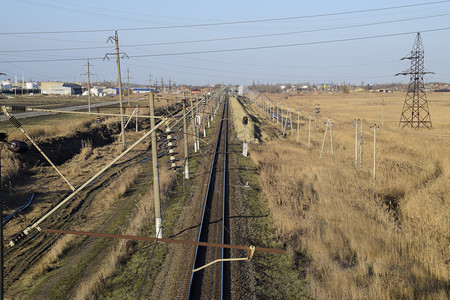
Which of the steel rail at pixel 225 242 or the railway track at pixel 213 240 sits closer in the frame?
the steel rail at pixel 225 242

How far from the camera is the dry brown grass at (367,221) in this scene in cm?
916

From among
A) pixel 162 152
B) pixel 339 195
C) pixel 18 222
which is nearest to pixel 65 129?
pixel 162 152

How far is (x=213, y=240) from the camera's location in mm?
12750

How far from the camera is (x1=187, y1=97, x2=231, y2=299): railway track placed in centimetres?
948

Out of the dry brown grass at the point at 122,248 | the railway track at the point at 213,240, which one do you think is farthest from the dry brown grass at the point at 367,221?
the dry brown grass at the point at 122,248

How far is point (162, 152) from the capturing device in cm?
3431

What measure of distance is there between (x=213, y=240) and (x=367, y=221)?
561 cm

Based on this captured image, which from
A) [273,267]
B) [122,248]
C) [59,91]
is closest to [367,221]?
[273,267]

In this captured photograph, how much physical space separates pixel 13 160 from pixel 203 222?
16550 mm

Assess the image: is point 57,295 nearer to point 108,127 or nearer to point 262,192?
point 262,192

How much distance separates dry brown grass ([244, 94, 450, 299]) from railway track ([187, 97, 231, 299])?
2124 millimetres

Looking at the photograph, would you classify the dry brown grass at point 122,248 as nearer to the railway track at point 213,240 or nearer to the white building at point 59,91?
the railway track at point 213,240

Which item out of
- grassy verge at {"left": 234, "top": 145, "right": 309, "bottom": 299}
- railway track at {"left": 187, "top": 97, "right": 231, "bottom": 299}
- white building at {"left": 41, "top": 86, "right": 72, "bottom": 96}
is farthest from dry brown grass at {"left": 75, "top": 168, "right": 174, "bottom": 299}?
white building at {"left": 41, "top": 86, "right": 72, "bottom": 96}

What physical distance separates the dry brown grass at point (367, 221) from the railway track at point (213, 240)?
2.12m
